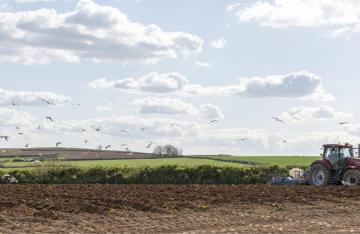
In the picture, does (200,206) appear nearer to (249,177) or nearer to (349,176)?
(349,176)

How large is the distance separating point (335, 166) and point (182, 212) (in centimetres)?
1633

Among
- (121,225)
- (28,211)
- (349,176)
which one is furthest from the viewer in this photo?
(349,176)

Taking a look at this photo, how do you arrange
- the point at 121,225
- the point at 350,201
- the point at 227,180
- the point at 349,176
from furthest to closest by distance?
the point at 227,180, the point at 349,176, the point at 350,201, the point at 121,225

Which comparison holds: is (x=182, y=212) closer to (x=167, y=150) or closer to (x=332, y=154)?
(x=332, y=154)

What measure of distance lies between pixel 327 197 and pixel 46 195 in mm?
11593

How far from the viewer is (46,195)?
26.2 metres

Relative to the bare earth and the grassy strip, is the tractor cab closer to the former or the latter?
the bare earth

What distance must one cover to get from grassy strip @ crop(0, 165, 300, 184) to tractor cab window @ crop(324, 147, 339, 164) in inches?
602

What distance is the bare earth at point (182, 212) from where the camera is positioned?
59.9ft

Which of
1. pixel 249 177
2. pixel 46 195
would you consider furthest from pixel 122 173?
pixel 46 195

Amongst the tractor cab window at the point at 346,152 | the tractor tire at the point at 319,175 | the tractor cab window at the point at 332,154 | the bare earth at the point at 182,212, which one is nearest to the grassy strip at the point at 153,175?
the tractor tire at the point at 319,175

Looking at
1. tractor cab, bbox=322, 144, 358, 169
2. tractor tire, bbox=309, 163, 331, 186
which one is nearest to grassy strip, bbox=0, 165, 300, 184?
tractor tire, bbox=309, 163, 331, 186

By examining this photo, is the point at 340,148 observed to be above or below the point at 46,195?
above

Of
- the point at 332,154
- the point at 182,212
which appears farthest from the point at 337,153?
the point at 182,212
